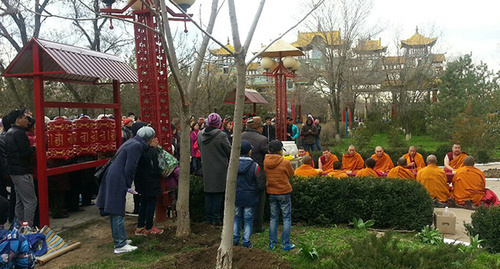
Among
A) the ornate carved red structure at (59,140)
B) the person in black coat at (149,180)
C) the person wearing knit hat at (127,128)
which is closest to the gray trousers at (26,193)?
the ornate carved red structure at (59,140)

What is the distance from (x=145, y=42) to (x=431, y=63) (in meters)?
26.3

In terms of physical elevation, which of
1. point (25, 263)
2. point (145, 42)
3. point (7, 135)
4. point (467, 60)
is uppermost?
point (467, 60)

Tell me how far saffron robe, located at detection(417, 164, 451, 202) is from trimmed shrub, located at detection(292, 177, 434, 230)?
2.24 meters

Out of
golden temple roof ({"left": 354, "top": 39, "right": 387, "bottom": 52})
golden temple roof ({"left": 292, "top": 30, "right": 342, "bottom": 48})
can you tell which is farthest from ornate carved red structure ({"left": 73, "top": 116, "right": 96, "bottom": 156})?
golden temple roof ({"left": 354, "top": 39, "right": 387, "bottom": 52})

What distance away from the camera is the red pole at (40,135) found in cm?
568

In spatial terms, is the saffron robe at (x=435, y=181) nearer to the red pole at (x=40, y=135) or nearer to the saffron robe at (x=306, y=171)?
the saffron robe at (x=306, y=171)

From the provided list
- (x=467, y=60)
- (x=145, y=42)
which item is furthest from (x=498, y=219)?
(x=467, y=60)

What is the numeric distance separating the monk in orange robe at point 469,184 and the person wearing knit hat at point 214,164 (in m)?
5.02

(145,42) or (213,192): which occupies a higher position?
(145,42)

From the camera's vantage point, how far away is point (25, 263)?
3680mm

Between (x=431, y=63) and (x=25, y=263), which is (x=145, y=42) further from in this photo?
(x=431, y=63)

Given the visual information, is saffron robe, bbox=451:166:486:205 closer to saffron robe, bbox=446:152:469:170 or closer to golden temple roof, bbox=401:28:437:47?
saffron robe, bbox=446:152:469:170

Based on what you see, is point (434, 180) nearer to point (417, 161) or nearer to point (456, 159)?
point (417, 161)

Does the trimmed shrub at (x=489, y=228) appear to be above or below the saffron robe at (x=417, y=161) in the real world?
below
